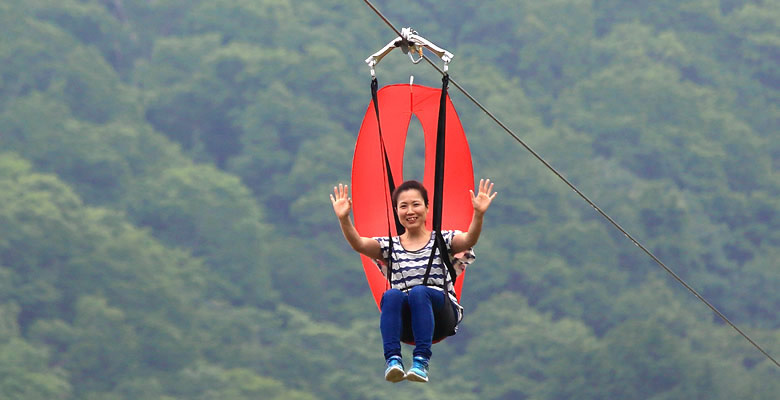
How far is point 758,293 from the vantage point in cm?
4341

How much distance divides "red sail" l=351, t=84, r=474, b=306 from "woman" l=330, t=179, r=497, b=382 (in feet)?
1.78

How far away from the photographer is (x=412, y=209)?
6.20 metres

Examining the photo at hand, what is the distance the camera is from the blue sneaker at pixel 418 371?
5.74 meters

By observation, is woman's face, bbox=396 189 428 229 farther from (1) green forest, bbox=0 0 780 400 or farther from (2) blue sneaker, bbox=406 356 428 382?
(1) green forest, bbox=0 0 780 400

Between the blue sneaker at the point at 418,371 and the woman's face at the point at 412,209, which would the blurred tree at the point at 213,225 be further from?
the blue sneaker at the point at 418,371

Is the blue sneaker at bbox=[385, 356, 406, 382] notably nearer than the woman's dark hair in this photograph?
Yes

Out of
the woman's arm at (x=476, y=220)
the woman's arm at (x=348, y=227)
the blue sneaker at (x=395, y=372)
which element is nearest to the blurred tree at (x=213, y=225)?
the woman's arm at (x=348, y=227)

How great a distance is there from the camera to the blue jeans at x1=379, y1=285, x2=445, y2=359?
5871 millimetres

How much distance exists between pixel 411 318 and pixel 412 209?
54cm

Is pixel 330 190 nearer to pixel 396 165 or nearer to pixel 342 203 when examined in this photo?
pixel 396 165

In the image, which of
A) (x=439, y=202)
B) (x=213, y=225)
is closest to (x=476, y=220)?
(x=439, y=202)

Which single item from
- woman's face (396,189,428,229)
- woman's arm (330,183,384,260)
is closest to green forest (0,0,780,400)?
woman's arm (330,183,384,260)

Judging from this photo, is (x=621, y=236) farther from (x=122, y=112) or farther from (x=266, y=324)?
(x=122, y=112)

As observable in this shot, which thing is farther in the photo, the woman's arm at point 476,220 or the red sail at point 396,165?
the red sail at point 396,165
